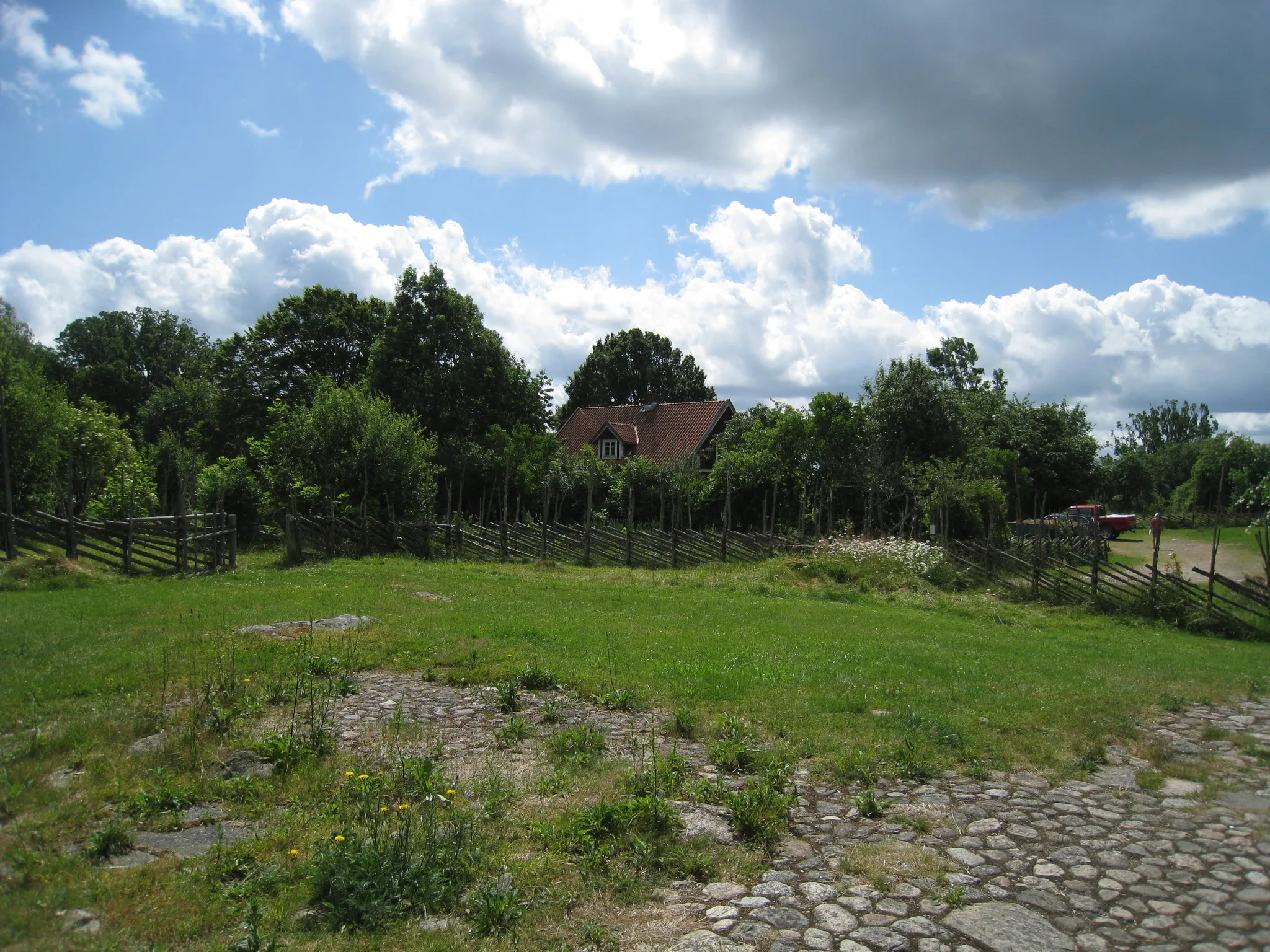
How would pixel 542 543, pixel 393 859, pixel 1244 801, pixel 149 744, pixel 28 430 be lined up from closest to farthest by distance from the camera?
pixel 393 859
pixel 1244 801
pixel 149 744
pixel 28 430
pixel 542 543

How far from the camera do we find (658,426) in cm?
4625

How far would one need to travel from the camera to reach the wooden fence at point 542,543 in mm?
24328

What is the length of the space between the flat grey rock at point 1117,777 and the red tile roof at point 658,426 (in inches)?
1384

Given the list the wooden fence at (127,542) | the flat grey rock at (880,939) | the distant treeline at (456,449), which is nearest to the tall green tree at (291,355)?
the distant treeline at (456,449)

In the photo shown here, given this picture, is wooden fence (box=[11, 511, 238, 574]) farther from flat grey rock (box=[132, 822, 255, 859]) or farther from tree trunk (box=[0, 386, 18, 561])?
flat grey rock (box=[132, 822, 255, 859])

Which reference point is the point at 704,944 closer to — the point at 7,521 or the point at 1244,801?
the point at 1244,801

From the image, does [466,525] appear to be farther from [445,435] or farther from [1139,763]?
[1139,763]

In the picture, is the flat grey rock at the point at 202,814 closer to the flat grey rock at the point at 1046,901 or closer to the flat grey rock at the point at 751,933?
the flat grey rock at the point at 751,933

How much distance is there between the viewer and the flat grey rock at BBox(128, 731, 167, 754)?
573cm

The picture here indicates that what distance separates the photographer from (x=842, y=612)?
622 inches

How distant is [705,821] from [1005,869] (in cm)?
166

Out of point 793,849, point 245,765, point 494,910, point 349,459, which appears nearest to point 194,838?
point 245,765

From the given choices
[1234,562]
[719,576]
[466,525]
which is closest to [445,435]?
[466,525]

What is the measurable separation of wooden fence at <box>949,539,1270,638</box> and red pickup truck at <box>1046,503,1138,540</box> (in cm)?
1800
